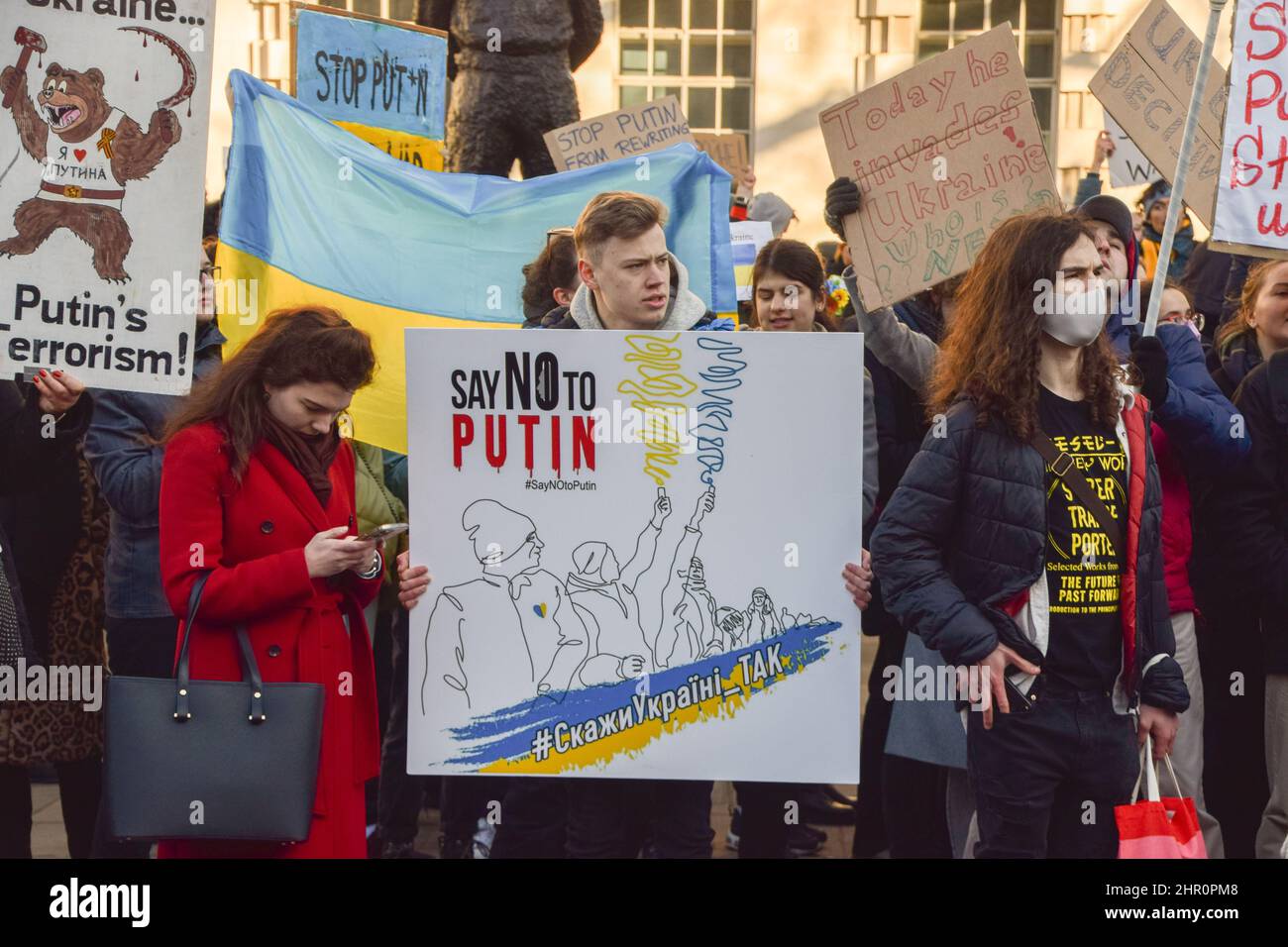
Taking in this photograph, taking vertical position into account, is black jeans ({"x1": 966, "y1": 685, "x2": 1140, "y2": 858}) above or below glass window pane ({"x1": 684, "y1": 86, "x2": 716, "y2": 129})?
below

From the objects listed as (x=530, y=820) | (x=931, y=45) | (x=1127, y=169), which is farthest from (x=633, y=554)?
(x=931, y=45)

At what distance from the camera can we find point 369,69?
669cm

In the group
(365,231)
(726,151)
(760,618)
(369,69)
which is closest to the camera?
(760,618)

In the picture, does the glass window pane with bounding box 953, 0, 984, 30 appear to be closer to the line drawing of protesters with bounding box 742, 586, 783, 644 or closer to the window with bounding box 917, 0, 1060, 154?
the window with bounding box 917, 0, 1060, 154

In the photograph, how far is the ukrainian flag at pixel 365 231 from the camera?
5.11 meters

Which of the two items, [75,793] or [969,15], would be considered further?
[969,15]

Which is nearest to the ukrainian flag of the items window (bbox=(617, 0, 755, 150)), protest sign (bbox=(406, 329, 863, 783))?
protest sign (bbox=(406, 329, 863, 783))

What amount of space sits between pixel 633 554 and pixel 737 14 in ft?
37.3

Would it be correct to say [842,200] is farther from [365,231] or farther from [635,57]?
[635,57]

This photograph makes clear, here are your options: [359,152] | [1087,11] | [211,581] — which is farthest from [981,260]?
[1087,11]

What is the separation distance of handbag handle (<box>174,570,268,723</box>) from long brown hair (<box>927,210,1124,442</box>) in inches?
64.9

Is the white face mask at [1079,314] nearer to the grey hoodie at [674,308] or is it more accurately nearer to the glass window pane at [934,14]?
the grey hoodie at [674,308]

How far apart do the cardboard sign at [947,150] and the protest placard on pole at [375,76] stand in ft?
8.34

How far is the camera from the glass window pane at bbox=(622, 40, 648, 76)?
14281mm
